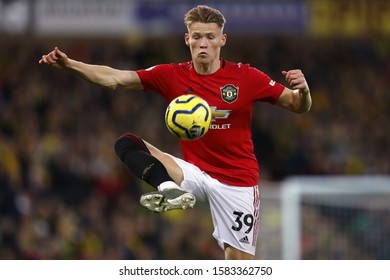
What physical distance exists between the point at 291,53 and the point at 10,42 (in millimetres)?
5716

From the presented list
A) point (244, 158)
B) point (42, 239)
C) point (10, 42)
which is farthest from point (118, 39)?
point (244, 158)

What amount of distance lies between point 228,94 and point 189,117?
0.65 meters

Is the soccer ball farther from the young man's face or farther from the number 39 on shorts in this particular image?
the number 39 on shorts

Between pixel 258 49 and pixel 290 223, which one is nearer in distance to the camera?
pixel 290 223

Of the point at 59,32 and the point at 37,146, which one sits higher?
the point at 59,32

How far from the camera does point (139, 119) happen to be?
20.6 m

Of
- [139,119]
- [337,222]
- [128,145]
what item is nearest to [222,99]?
[128,145]

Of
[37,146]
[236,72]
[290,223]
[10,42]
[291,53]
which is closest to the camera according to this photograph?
[236,72]

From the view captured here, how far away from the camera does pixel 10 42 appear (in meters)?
21.5

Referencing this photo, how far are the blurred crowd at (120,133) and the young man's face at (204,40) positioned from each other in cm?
825

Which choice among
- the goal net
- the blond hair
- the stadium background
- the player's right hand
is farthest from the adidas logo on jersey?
the stadium background

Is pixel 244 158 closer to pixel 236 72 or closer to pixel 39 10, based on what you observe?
pixel 236 72

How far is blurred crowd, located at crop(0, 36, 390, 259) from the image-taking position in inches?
682

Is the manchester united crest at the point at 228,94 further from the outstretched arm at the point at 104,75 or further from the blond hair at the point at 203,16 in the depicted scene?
the outstretched arm at the point at 104,75
